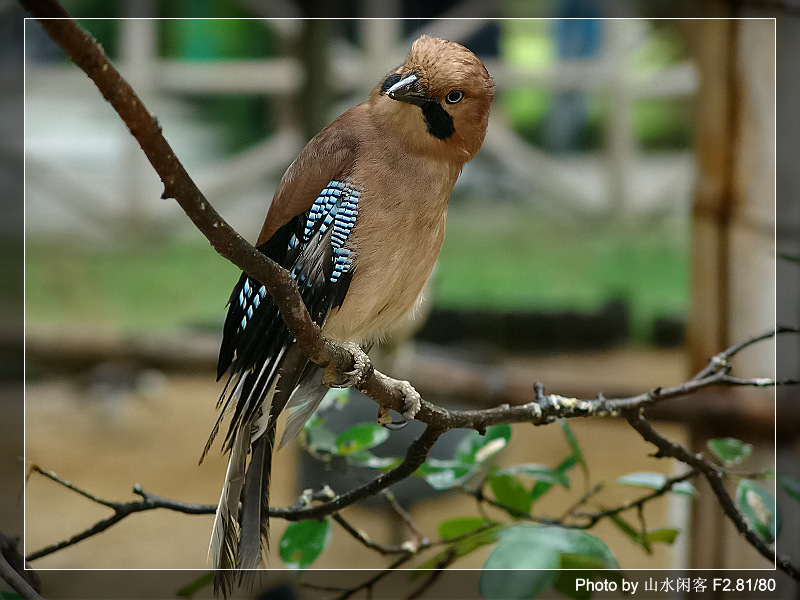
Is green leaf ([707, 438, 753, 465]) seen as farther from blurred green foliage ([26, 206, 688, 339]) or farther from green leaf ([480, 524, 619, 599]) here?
blurred green foliage ([26, 206, 688, 339])

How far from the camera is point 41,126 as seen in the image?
993mm

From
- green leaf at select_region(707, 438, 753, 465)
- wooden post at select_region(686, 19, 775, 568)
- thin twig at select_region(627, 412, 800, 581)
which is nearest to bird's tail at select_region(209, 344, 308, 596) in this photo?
thin twig at select_region(627, 412, 800, 581)

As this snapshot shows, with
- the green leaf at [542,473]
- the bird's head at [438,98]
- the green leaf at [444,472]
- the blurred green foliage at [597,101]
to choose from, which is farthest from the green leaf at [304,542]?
the blurred green foliage at [597,101]

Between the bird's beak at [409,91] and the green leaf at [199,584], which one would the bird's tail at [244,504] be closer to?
the green leaf at [199,584]

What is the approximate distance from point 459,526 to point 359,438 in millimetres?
165

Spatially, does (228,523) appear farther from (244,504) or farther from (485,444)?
(485,444)

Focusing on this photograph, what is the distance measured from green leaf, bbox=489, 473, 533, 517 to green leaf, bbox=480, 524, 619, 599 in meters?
0.24

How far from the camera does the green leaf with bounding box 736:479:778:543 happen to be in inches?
30.8

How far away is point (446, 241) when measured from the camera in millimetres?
1229

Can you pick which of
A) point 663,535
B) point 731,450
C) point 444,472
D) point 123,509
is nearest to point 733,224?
point 731,450

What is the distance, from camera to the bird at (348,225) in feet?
2.10

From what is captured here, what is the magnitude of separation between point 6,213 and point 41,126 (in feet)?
0.47

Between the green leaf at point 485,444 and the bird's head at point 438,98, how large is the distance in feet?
1.10

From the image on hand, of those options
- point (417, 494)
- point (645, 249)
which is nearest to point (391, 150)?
point (417, 494)
